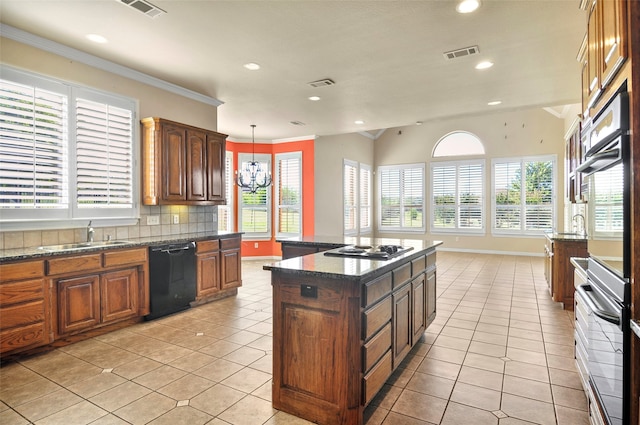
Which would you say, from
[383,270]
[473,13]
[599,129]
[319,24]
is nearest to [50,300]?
[383,270]

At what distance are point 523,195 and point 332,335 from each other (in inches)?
341

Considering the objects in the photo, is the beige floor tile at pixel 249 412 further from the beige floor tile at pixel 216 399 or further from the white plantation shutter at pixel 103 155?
the white plantation shutter at pixel 103 155

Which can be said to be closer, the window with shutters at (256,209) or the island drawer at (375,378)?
the island drawer at (375,378)

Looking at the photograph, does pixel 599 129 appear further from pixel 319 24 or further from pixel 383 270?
pixel 319 24

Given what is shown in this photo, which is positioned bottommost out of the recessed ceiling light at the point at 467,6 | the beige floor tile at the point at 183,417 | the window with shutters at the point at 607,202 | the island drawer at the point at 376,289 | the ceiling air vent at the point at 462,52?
the beige floor tile at the point at 183,417

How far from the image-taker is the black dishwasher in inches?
157

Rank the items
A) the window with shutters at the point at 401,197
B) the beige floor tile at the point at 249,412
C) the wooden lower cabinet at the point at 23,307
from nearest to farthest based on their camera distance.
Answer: the beige floor tile at the point at 249,412
the wooden lower cabinet at the point at 23,307
the window with shutters at the point at 401,197

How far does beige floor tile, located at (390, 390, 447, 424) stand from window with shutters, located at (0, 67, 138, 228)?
3603 millimetres

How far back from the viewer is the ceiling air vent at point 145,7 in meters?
2.69

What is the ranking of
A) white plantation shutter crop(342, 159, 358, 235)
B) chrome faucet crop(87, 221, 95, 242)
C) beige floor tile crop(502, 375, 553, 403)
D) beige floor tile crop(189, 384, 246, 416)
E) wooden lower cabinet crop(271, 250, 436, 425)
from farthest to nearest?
white plantation shutter crop(342, 159, 358, 235)
chrome faucet crop(87, 221, 95, 242)
beige floor tile crop(502, 375, 553, 403)
beige floor tile crop(189, 384, 246, 416)
wooden lower cabinet crop(271, 250, 436, 425)

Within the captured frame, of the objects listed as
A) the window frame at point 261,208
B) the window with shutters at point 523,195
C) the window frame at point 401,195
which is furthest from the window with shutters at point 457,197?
the window frame at point 261,208

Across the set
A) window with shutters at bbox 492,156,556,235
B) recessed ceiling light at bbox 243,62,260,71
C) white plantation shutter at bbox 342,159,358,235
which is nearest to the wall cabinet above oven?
recessed ceiling light at bbox 243,62,260,71

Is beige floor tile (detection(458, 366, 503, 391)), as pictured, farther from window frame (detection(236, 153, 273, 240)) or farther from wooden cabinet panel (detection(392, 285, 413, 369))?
window frame (detection(236, 153, 273, 240))

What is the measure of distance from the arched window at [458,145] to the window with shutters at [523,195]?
642mm
